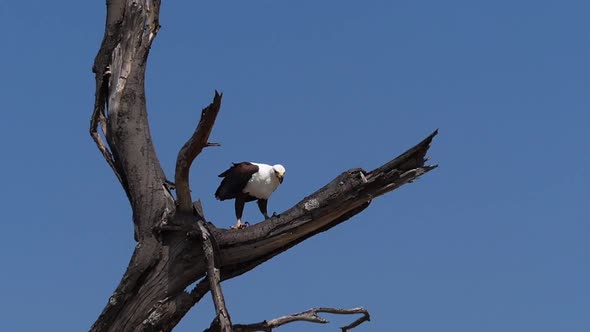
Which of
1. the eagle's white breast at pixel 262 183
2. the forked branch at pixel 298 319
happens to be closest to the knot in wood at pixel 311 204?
the forked branch at pixel 298 319

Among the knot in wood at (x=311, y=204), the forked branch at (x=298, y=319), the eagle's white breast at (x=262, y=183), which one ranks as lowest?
the forked branch at (x=298, y=319)

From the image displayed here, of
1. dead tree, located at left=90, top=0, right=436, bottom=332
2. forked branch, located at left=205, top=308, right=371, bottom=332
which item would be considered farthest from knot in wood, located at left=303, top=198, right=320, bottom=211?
forked branch, located at left=205, top=308, right=371, bottom=332

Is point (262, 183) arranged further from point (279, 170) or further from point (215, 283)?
point (215, 283)

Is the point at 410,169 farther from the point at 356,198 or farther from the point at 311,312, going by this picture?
the point at 311,312

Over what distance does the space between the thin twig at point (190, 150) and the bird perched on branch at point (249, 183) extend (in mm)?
1113

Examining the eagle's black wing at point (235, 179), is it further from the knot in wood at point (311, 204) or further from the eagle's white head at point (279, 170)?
the knot in wood at point (311, 204)

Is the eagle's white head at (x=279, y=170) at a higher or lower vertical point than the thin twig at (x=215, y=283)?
higher

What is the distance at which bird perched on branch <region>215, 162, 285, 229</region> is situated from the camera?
7.39m

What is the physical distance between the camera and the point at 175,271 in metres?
6.35

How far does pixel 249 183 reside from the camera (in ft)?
24.3

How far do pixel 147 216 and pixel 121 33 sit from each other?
1467 millimetres

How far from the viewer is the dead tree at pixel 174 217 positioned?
5.88 metres

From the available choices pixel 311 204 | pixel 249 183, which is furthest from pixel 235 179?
pixel 311 204

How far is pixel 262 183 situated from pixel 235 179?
0.67 feet
